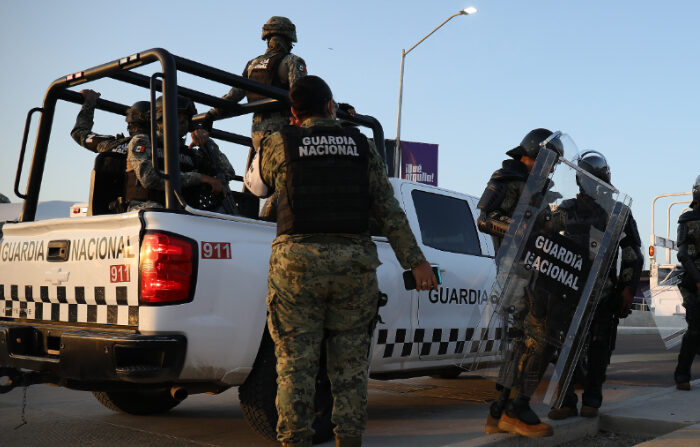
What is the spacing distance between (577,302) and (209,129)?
328 cm

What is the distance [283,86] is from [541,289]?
8.35ft

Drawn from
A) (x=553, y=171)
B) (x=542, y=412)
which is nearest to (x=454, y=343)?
(x=542, y=412)

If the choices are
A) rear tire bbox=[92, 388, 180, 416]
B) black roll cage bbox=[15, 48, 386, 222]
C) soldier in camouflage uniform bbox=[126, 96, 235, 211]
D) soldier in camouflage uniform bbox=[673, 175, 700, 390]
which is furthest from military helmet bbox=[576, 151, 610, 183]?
rear tire bbox=[92, 388, 180, 416]

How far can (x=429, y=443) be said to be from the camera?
14.2ft

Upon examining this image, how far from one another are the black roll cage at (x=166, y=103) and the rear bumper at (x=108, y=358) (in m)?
0.68

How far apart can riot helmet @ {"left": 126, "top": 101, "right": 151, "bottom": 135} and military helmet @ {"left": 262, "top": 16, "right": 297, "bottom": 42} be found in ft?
3.53

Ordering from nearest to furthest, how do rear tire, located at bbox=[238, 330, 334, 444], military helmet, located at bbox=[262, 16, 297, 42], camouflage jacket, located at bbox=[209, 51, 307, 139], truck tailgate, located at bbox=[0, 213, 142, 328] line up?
truck tailgate, located at bbox=[0, 213, 142, 328], rear tire, located at bbox=[238, 330, 334, 444], camouflage jacket, located at bbox=[209, 51, 307, 139], military helmet, located at bbox=[262, 16, 297, 42]

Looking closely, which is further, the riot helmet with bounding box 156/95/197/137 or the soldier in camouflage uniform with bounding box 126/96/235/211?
the riot helmet with bounding box 156/95/197/137

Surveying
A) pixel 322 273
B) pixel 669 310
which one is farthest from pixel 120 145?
pixel 669 310

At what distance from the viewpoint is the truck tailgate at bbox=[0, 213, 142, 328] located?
12.0 ft

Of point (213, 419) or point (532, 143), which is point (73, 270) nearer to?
point (213, 419)

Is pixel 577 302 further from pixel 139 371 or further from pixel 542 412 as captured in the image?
pixel 139 371

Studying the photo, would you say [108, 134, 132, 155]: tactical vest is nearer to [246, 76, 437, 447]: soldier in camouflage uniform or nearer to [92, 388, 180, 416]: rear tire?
[92, 388, 180, 416]: rear tire

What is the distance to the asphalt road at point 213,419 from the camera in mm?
4402
